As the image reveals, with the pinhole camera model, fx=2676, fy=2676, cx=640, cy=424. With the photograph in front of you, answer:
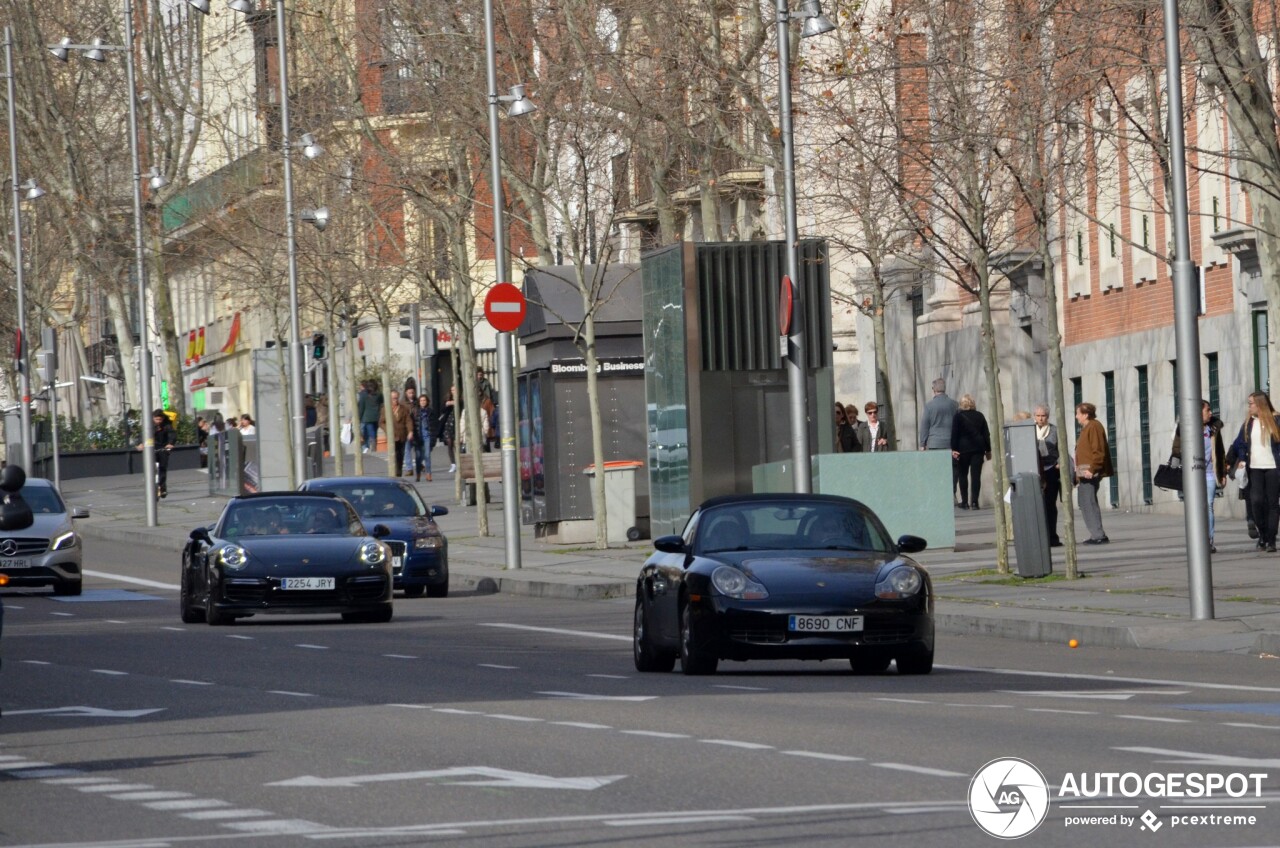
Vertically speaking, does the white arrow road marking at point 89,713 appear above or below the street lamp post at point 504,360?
below

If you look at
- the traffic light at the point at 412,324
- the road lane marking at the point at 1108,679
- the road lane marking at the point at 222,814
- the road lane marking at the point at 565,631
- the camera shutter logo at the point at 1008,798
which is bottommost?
the road lane marking at the point at 1108,679

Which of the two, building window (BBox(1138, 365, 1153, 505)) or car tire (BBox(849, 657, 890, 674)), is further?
building window (BBox(1138, 365, 1153, 505))

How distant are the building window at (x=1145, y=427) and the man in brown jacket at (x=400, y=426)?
61.7 ft

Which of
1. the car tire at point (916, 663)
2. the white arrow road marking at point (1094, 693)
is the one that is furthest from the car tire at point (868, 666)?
the white arrow road marking at point (1094, 693)

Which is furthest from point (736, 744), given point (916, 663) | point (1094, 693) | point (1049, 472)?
point (1049, 472)

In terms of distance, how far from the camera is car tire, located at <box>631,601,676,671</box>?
1892cm

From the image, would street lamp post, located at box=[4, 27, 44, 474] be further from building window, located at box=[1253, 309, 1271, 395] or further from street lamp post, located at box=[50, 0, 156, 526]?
building window, located at box=[1253, 309, 1271, 395]

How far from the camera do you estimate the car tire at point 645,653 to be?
62.1 feet

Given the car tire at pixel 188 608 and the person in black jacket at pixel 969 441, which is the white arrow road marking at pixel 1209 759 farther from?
the person in black jacket at pixel 969 441

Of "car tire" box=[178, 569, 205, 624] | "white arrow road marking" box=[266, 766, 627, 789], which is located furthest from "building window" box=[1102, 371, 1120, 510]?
"white arrow road marking" box=[266, 766, 627, 789]

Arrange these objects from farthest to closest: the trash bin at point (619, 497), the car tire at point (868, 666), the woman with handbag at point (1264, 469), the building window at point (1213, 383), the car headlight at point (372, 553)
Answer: the building window at point (1213, 383) < the trash bin at point (619, 497) < the woman with handbag at point (1264, 469) < the car headlight at point (372, 553) < the car tire at point (868, 666)

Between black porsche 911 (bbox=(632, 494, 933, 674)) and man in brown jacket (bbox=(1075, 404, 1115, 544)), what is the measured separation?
44.0 feet

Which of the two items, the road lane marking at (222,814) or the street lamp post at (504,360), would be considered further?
the street lamp post at (504,360)

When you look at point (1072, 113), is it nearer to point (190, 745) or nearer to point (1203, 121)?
point (1203, 121)
